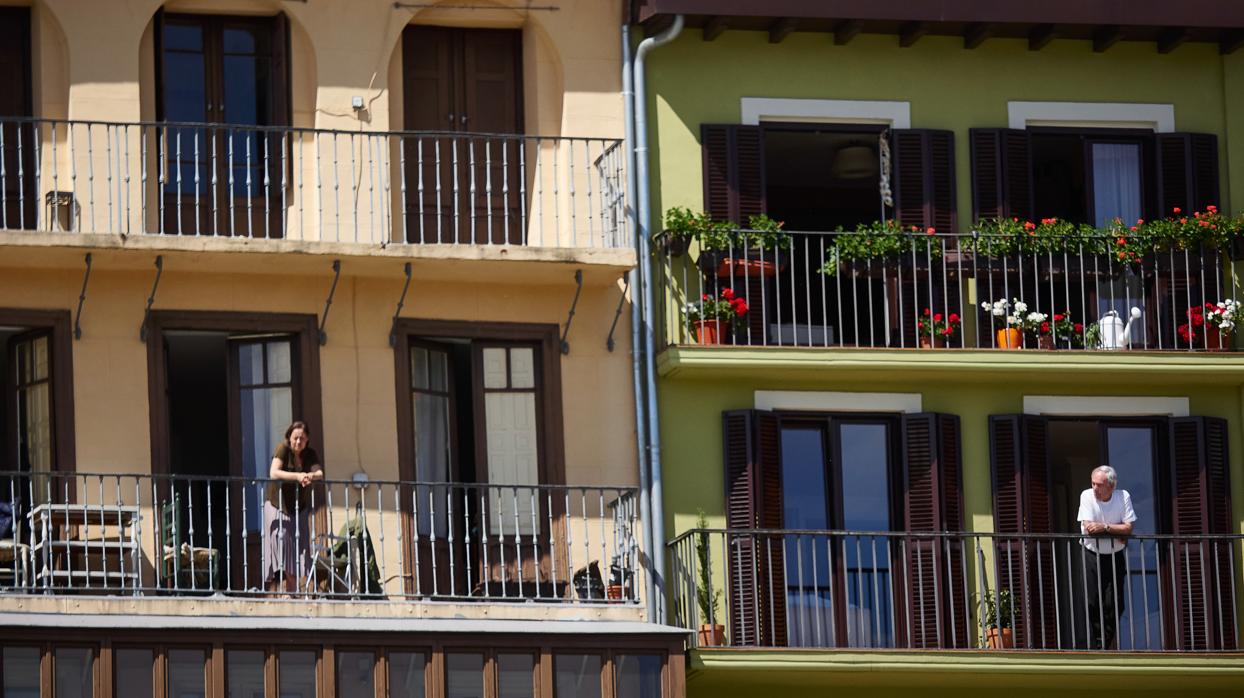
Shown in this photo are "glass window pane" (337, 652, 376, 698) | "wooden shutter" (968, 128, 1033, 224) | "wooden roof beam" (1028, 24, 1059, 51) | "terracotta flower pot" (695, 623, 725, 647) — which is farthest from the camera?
"wooden roof beam" (1028, 24, 1059, 51)

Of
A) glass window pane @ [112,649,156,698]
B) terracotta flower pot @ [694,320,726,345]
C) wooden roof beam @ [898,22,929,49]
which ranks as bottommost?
glass window pane @ [112,649,156,698]

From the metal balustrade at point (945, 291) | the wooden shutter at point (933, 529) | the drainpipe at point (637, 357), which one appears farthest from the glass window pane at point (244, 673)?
the wooden shutter at point (933, 529)

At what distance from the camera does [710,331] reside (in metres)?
27.6

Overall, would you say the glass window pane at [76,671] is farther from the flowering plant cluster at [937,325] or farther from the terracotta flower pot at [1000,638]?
the flowering plant cluster at [937,325]

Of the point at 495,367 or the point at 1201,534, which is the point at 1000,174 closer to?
the point at 1201,534

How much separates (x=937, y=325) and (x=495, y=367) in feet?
12.5

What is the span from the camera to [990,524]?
92.4 ft

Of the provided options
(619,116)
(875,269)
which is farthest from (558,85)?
(875,269)

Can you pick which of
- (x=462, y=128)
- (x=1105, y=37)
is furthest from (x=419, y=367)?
(x=1105, y=37)

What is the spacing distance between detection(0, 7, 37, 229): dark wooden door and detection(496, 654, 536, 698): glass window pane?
556 cm

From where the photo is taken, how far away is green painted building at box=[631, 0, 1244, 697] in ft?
89.9

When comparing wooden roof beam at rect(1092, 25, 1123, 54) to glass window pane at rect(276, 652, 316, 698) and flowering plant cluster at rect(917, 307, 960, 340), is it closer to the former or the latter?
flowering plant cluster at rect(917, 307, 960, 340)

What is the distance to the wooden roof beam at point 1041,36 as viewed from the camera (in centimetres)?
2888

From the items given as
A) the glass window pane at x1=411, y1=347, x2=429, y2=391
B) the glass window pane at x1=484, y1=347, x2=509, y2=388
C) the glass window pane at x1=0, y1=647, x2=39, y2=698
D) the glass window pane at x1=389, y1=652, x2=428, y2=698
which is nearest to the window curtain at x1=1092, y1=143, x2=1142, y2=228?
the glass window pane at x1=484, y1=347, x2=509, y2=388
